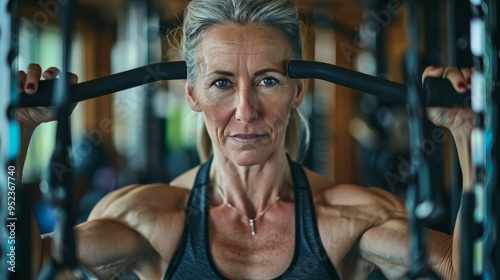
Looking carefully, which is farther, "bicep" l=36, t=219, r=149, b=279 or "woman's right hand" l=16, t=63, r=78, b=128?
"bicep" l=36, t=219, r=149, b=279

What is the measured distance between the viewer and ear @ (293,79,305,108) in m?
1.43

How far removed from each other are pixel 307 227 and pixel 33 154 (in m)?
4.01

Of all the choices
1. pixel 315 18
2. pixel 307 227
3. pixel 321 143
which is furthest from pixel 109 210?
pixel 321 143

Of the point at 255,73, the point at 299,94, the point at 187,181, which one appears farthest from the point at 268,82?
the point at 187,181

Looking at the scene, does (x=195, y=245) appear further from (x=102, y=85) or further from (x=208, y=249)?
(x=102, y=85)

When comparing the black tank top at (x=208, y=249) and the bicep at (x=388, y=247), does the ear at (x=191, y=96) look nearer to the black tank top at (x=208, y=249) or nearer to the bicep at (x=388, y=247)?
the black tank top at (x=208, y=249)

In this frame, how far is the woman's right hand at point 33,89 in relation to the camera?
1.04 meters

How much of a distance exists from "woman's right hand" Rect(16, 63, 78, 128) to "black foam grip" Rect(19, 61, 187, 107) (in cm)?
1

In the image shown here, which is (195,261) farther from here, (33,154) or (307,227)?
(33,154)

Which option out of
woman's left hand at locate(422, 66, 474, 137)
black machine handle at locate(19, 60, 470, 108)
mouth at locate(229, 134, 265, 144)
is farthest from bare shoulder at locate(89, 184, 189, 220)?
woman's left hand at locate(422, 66, 474, 137)

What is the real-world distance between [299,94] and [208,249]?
0.37 m

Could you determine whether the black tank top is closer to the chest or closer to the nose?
the chest

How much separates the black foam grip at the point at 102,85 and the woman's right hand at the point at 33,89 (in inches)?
0.4

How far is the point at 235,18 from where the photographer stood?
135 cm
